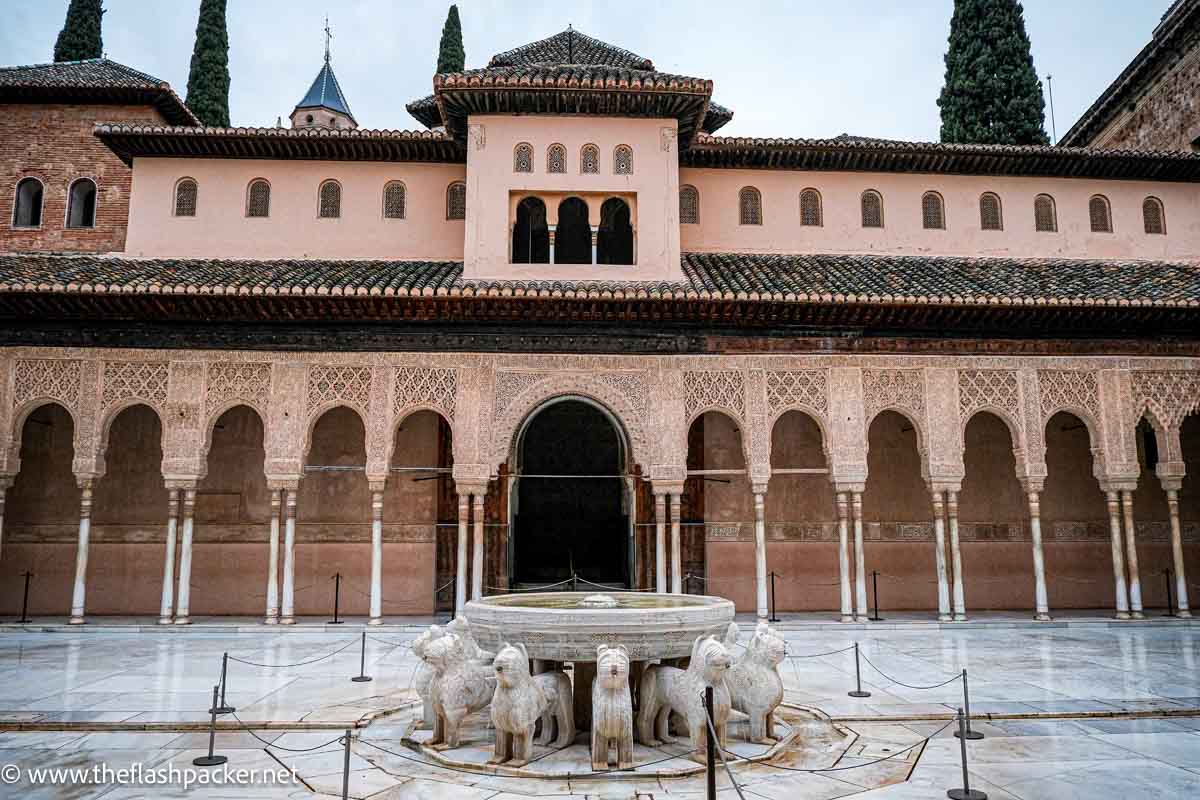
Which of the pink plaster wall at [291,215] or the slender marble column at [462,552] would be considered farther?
the pink plaster wall at [291,215]

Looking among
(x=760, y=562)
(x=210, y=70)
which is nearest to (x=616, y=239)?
(x=760, y=562)

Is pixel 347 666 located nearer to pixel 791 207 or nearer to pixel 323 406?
pixel 323 406

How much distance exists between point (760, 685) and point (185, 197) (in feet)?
48.1

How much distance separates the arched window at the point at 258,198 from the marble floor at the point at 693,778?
8.01 meters

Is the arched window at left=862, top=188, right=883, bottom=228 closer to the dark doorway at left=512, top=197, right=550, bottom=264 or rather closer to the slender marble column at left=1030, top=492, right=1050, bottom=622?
the slender marble column at left=1030, top=492, right=1050, bottom=622

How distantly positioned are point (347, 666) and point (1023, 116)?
22443 millimetres

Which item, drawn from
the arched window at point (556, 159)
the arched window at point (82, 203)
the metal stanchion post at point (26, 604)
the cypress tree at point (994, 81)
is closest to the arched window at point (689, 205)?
the arched window at point (556, 159)

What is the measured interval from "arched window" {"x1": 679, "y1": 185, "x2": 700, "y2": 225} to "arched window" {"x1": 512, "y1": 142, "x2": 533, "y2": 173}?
3075mm

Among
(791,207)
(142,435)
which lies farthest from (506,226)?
(142,435)

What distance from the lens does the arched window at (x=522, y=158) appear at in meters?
15.5

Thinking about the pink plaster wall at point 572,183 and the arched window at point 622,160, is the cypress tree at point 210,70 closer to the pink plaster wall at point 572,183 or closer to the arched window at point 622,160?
the pink plaster wall at point 572,183

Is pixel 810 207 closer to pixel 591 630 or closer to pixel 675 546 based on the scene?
pixel 675 546

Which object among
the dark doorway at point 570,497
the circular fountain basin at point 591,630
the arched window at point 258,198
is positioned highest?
the arched window at point 258,198

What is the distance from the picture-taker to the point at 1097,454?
1505 cm
